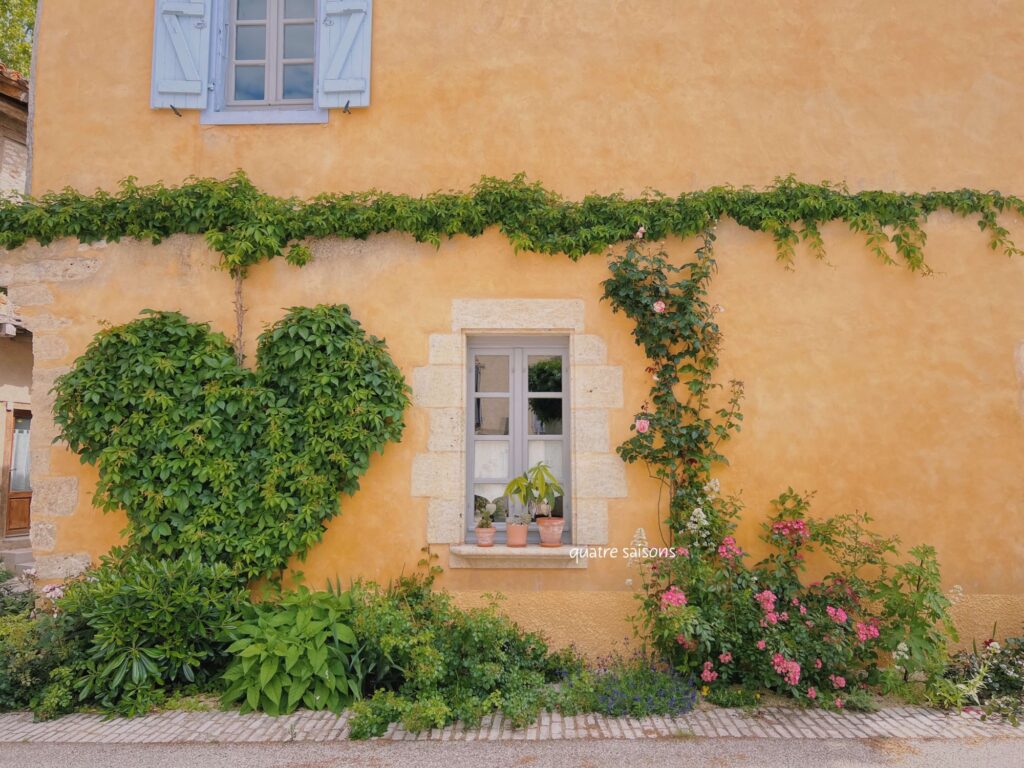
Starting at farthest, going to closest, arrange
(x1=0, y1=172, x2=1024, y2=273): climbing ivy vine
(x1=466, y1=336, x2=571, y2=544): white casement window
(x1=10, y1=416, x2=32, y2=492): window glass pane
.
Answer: (x1=10, y1=416, x2=32, y2=492): window glass pane → (x1=466, y1=336, x2=571, y2=544): white casement window → (x1=0, y1=172, x2=1024, y2=273): climbing ivy vine

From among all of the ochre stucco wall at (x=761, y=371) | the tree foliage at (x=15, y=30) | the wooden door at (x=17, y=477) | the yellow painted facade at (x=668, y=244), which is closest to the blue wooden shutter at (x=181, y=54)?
the yellow painted facade at (x=668, y=244)

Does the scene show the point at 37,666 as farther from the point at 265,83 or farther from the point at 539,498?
the point at 265,83

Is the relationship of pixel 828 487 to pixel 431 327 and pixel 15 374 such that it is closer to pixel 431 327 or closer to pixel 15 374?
pixel 431 327

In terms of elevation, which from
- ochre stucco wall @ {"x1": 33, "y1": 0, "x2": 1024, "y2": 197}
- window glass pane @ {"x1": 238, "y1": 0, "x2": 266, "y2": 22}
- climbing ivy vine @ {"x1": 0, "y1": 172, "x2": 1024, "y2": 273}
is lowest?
climbing ivy vine @ {"x1": 0, "y1": 172, "x2": 1024, "y2": 273}

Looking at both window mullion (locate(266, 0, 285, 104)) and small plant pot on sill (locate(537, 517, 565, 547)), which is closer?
small plant pot on sill (locate(537, 517, 565, 547))

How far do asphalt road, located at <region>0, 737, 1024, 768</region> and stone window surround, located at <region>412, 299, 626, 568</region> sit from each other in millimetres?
1287

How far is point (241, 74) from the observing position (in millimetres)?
5137

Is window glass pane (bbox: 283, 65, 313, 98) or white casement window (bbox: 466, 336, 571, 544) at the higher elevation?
window glass pane (bbox: 283, 65, 313, 98)

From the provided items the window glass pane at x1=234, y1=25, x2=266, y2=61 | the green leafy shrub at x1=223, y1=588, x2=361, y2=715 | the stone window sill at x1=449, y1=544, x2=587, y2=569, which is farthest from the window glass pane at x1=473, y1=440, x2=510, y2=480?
the window glass pane at x1=234, y1=25, x2=266, y2=61

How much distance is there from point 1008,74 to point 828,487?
318 cm

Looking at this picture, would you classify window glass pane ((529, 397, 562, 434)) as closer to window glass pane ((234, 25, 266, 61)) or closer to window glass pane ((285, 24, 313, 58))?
window glass pane ((285, 24, 313, 58))

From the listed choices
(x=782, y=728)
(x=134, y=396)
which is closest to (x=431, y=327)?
(x=134, y=396)

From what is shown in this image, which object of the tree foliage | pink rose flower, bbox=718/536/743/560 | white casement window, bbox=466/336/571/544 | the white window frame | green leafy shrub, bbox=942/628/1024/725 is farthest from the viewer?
the tree foliage

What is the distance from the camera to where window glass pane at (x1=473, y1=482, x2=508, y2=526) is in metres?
4.82
